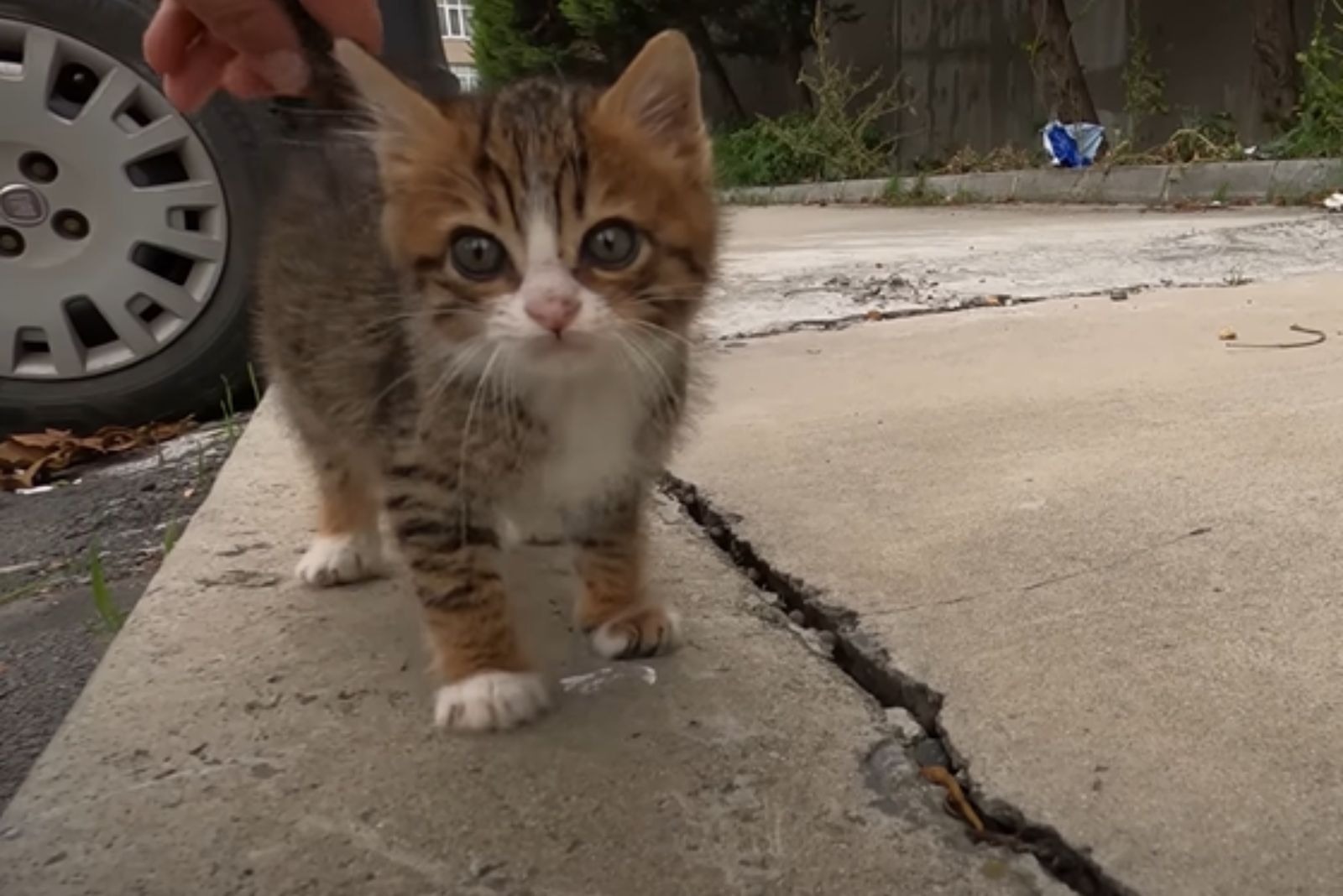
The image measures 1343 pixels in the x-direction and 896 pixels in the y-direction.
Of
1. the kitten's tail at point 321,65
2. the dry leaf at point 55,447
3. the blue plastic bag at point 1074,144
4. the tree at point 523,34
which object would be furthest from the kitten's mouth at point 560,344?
the tree at point 523,34

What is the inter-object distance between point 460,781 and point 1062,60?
8684 millimetres

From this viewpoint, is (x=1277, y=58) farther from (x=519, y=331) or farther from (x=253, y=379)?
(x=519, y=331)

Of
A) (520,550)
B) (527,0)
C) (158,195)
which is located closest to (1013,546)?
(520,550)

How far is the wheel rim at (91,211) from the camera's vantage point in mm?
2914

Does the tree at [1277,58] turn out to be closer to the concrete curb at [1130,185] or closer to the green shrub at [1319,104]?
the green shrub at [1319,104]

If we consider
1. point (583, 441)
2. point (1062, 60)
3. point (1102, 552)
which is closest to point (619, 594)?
point (583, 441)

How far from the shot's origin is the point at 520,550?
6.89 feet

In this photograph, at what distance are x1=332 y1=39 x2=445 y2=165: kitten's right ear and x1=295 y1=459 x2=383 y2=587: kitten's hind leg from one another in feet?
2.02

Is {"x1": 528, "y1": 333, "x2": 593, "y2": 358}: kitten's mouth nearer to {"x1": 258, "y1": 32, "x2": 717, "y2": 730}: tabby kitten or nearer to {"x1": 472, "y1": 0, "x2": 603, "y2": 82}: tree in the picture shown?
{"x1": 258, "y1": 32, "x2": 717, "y2": 730}: tabby kitten

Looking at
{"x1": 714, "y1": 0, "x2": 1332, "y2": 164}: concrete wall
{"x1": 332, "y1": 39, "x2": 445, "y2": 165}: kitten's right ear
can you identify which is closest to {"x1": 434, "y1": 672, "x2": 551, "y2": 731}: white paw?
{"x1": 332, "y1": 39, "x2": 445, "y2": 165}: kitten's right ear

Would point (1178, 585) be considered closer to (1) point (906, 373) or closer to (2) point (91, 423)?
(1) point (906, 373)

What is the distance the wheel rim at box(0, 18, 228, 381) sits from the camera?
9.56 ft

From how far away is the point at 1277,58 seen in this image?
7.70m

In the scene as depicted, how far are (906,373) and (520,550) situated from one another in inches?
47.4
